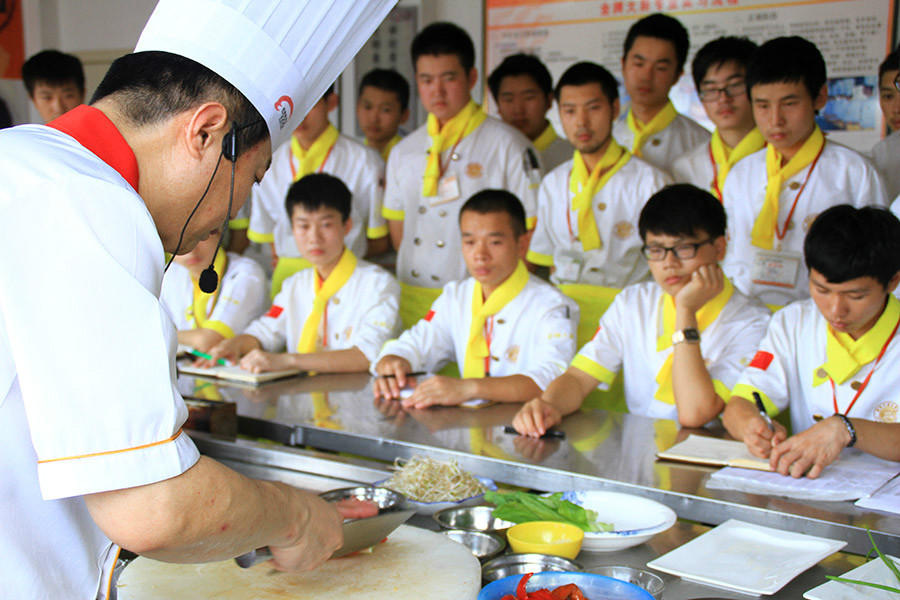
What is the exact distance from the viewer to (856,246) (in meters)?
2.00

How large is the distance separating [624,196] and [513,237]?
844 mm

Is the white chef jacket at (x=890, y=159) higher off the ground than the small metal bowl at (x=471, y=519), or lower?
higher

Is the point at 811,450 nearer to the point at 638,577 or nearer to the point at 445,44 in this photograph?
the point at 638,577

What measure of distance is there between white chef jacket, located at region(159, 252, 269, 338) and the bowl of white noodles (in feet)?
6.67

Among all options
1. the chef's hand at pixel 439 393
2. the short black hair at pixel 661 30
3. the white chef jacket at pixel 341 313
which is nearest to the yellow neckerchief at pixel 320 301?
the white chef jacket at pixel 341 313

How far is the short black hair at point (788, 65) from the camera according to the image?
9.34ft

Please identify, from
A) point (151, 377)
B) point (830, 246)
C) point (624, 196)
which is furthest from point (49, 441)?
point (624, 196)

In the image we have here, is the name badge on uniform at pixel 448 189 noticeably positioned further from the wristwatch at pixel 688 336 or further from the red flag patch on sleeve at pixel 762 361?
the red flag patch on sleeve at pixel 762 361

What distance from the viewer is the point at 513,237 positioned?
2891 mm

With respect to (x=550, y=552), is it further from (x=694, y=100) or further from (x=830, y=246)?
(x=694, y=100)

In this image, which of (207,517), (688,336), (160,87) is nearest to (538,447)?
(688,336)

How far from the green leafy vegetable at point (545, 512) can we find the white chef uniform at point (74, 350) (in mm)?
771

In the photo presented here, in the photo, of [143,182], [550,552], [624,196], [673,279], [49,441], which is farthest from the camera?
[624,196]

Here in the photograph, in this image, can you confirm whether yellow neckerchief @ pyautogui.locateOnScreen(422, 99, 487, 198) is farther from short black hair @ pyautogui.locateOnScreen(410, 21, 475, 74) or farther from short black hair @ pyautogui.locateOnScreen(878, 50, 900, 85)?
short black hair @ pyautogui.locateOnScreen(878, 50, 900, 85)
